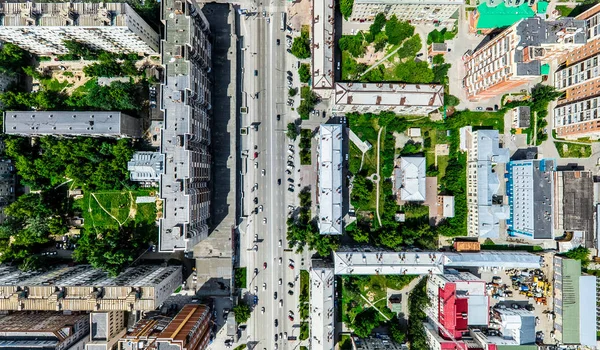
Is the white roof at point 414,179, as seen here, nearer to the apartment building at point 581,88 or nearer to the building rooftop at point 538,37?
the building rooftop at point 538,37

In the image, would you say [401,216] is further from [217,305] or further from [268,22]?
[268,22]

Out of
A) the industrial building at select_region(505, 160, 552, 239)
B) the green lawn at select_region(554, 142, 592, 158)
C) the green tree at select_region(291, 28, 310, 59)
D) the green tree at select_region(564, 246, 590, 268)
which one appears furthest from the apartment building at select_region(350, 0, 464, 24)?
the green tree at select_region(564, 246, 590, 268)

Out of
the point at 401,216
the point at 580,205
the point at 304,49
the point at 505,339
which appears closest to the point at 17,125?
the point at 304,49

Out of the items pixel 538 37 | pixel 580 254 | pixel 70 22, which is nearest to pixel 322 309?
pixel 580 254

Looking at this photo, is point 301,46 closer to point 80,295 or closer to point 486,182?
point 486,182

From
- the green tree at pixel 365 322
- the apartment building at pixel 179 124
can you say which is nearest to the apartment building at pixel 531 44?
the green tree at pixel 365 322

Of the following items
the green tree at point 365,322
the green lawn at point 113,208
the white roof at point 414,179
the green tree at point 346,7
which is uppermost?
the green tree at point 346,7

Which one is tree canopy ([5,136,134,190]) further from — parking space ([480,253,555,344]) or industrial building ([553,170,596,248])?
industrial building ([553,170,596,248])
